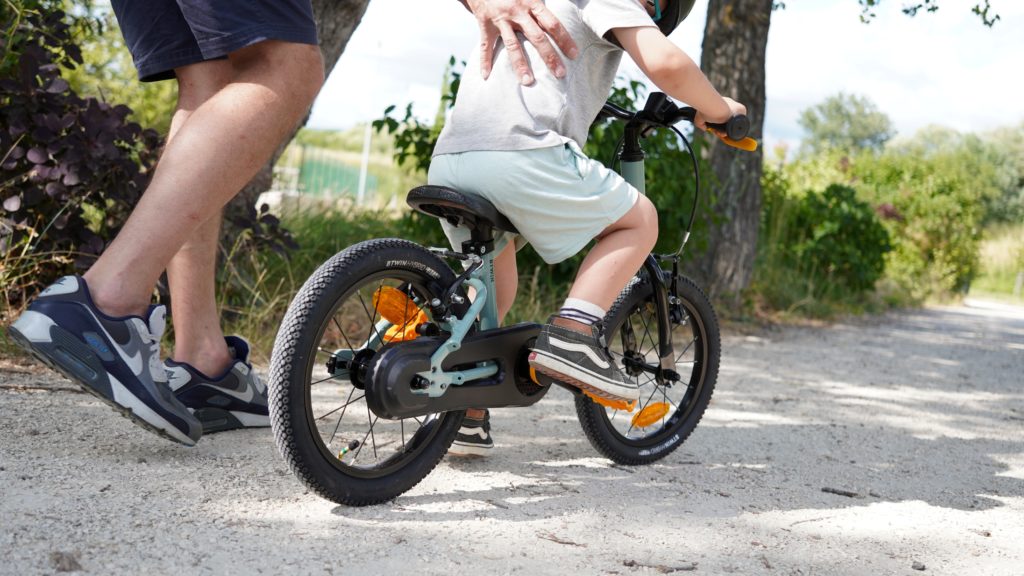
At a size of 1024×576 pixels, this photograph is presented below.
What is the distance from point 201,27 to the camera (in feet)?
6.98

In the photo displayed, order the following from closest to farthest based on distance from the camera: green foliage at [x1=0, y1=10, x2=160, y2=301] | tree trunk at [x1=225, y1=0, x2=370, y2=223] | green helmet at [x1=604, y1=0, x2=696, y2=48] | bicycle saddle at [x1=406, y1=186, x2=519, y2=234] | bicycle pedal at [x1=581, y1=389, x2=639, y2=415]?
bicycle saddle at [x1=406, y1=186, x2=519, y2=234]
bicycle pedal at [x1=581, y1=389, x2=639, y2=415]
green helmet at [x1=604, y1=0, x2=696, y2=48]
green foliage at [x1=0, y1=10, x2=160, y2=301]
tree trunk at [x1=225, y1=0, x2=370, y2=223]

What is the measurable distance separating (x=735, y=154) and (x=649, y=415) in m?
4.59

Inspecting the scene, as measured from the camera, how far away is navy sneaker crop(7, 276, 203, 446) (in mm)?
1929

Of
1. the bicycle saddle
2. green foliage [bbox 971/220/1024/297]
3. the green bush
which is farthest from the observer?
green foliage [bbox 971/220/1024/297]

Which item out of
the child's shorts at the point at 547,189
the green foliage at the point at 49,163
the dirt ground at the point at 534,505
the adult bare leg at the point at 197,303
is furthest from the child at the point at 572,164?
the green foliage at the point at 49,163

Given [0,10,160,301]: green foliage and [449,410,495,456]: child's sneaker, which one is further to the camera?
[0,10,160,301]: green foliage

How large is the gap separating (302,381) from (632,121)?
1253 millimetres

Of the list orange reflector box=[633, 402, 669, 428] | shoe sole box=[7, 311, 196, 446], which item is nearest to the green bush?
orange reflector box=[633, 402, 669, 428]

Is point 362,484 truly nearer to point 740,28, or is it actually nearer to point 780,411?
point 780,411

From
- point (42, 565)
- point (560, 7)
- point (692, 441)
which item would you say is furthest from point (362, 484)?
point (692, 441)

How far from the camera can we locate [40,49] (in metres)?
3.60

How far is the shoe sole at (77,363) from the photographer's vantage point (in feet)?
6.28

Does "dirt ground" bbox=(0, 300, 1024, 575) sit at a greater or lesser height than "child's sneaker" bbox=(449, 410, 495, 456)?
lesser

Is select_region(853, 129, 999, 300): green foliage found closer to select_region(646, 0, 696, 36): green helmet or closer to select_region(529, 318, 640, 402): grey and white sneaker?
select_region(646, 0, 696, 36): green helmet
